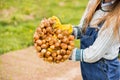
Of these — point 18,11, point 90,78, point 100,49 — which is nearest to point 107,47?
point 100,49

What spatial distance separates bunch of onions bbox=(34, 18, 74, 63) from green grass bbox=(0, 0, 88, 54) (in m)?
2.36

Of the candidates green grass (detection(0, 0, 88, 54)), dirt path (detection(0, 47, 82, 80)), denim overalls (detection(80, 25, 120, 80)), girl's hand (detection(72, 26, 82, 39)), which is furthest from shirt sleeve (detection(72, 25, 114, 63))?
green grass (detection(0, 0, 88, 54))

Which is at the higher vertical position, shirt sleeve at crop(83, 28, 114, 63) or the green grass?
shirt sleeve at crop(83, 28, 114, 63)

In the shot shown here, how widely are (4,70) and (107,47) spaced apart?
81.0 inches

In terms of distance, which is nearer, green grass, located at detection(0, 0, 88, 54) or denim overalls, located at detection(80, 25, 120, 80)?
denim overalls, located at detection(80, 25, 120, 80)

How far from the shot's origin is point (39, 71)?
5.07 m

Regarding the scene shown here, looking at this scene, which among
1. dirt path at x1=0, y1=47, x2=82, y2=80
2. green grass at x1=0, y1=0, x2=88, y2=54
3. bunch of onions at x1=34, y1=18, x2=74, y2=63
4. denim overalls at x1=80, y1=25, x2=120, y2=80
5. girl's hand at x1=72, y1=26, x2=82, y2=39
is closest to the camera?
bunch of onions at x1=34, y1=18, x2=74, y2=63

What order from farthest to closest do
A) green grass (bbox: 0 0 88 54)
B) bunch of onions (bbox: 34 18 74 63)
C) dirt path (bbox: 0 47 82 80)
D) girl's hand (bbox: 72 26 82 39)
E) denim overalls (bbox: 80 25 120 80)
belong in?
green grass (bbox: 0 0 88 54) < dirt path (bbox: 0 47 82 80) < girl's hand (bbox: 72 26 82 39) < denim overalls (bbox: 80 25 120 80) < bunch of onions (bbox: 34 18 74 63)

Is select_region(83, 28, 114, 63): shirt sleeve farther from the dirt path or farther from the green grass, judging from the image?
the green grass

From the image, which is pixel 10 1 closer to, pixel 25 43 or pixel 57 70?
pixel 25 43

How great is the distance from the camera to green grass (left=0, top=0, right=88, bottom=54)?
5.92 metres

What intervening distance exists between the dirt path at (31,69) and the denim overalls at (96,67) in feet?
4.83

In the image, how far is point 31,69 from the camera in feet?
16.7

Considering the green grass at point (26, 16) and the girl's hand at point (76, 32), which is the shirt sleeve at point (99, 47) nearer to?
the girl's hand at point (76, 32)
